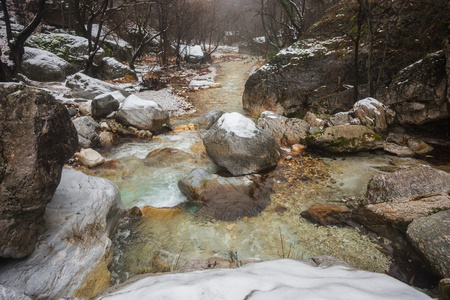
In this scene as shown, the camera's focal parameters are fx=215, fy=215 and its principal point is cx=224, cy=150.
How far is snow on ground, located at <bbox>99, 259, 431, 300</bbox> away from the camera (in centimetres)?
142

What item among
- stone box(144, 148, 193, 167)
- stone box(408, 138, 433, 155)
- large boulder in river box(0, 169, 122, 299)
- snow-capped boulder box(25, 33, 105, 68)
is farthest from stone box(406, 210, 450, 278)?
snow-capped boulder box(25, 33, 105, 68)

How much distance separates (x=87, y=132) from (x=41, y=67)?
6672 millimetres

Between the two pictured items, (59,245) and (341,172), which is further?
(341,172)

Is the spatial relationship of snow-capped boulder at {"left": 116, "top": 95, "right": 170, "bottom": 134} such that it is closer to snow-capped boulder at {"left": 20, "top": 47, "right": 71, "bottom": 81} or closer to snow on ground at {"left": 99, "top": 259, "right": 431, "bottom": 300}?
snow-capped boulder at {"left": 20, "top": 47, "right": 71, "bottom": 81}

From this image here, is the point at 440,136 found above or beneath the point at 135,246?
above

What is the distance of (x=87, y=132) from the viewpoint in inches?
240

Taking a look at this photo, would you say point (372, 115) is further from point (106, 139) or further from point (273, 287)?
point (106, 139)

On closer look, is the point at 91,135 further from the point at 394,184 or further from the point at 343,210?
the point at 394,184

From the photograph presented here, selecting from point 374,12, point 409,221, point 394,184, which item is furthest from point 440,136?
point 374,12

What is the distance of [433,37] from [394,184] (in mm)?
5365

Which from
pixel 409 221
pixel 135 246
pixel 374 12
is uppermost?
pixel 374 12

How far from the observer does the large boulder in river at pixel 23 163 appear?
203cm

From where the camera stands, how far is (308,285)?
158cm

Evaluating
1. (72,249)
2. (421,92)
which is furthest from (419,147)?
(72,249)
